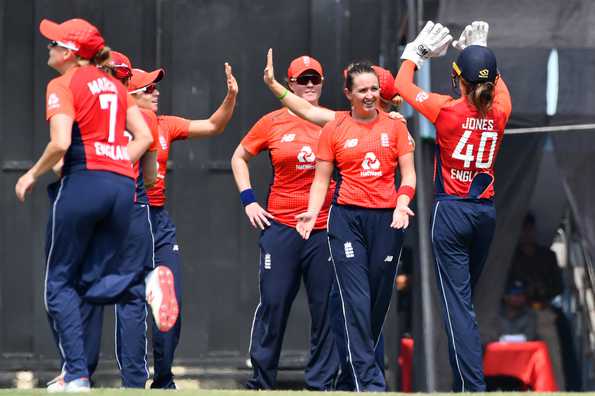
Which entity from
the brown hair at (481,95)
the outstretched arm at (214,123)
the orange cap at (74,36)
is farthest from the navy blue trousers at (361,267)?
the orange cap at (74,36)

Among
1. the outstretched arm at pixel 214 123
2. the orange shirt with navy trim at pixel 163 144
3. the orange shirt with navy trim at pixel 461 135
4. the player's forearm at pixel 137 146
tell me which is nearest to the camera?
the player's forearm at pixel 137 146

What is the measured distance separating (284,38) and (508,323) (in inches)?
110

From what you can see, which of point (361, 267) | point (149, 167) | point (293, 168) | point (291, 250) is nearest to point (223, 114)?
point (293, 168)

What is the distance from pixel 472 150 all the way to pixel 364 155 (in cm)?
59

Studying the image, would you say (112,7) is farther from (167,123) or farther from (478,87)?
(478,87)

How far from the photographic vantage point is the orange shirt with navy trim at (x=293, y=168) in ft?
29.8

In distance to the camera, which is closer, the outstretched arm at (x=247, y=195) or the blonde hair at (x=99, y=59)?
the blonde hair at (x=99, y=59)

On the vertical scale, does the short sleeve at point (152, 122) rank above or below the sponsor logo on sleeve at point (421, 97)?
below

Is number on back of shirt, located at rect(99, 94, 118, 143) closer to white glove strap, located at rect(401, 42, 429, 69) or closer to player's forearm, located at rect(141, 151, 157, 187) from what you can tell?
player's forearm, located at rect(141, 151, 157, 187)

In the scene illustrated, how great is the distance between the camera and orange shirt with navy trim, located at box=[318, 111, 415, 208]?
27.6 ft

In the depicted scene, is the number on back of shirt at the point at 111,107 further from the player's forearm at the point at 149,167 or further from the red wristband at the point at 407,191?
the red wristband at the point at 407,191

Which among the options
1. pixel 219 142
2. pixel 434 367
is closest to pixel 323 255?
pixel 434 367

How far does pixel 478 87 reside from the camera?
8.27m

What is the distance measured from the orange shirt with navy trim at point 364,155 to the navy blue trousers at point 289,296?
0.73 metres
